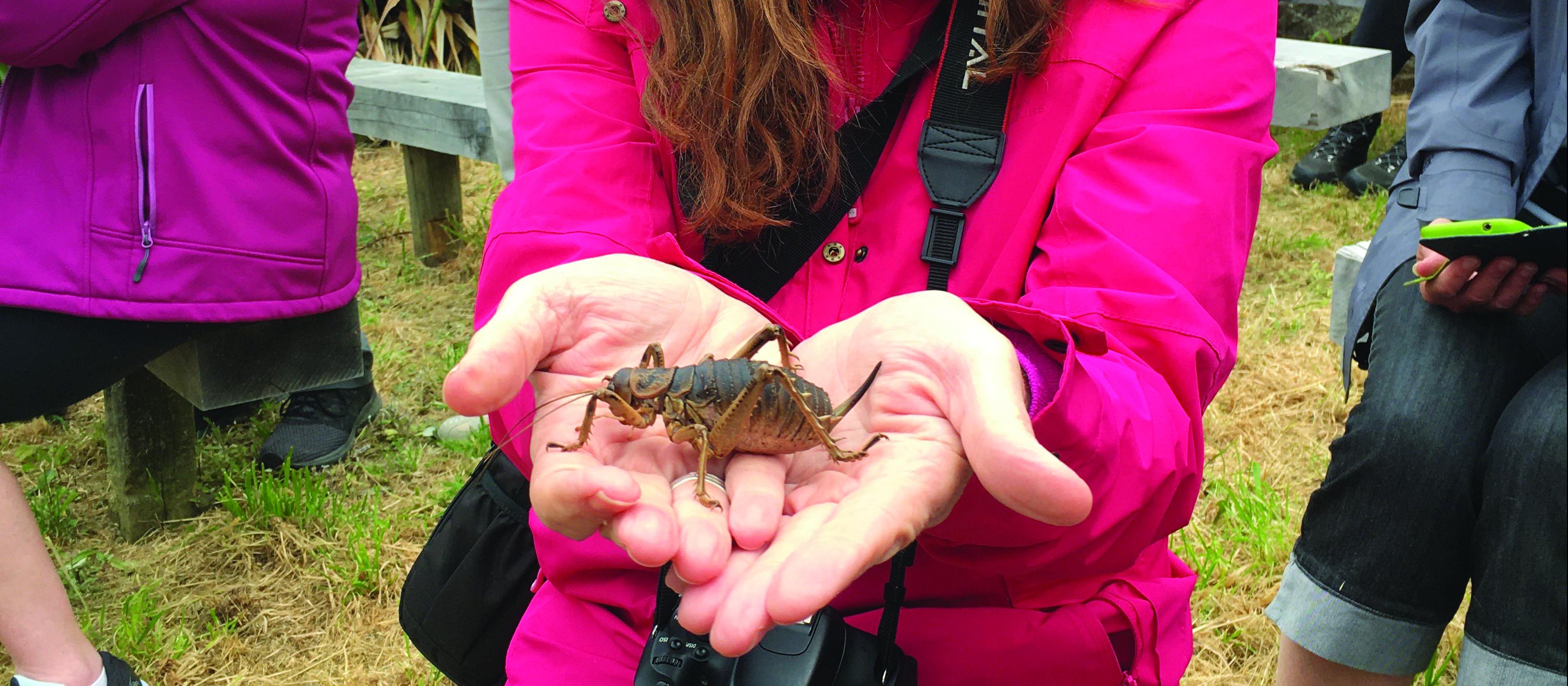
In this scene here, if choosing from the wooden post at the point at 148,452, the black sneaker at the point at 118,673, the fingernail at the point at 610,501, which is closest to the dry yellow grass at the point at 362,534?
the wooden post at the point at 148,452

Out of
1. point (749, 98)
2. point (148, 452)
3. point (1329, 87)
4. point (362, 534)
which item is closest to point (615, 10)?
point (749, 98)

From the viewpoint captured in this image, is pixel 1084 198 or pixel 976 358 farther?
pixel 1084 198

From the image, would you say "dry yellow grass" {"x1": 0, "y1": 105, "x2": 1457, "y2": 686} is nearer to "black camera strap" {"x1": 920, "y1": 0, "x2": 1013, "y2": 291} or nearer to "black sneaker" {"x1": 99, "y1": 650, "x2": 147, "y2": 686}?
"black sneaker" {"x1": 99, "y1": 650, "x2": 147, "y2": 686}

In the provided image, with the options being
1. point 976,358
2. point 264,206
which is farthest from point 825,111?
point 264,206

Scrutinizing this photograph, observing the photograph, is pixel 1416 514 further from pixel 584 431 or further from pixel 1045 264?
pixel 584 431

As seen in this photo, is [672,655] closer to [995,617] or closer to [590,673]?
[590,673]

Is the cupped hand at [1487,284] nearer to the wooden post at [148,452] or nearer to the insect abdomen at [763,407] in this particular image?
the insect abdomen at [763,407]

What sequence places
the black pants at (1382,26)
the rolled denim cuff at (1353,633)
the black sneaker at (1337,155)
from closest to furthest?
the rolled denim cuff at (1353,633)
the black pants at (1382,26)
the black sneaker at (1337,155)
